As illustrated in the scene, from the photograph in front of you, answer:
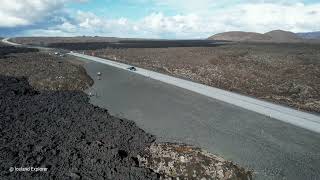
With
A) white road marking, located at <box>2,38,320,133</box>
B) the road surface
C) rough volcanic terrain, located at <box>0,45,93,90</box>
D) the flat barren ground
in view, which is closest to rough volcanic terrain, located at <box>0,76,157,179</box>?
the road surface

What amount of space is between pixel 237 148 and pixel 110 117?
1696 cm

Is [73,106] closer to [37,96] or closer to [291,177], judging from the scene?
[37,96]

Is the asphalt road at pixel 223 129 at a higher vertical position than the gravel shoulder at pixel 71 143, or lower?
lower

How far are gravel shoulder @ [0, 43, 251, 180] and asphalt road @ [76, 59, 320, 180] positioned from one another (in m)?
A: 2.51

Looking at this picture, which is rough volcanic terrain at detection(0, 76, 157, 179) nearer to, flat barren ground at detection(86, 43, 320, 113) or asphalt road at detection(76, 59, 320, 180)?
asphalt road at detection(76, 59, 320, 180)

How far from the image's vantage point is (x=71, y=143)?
120 feet

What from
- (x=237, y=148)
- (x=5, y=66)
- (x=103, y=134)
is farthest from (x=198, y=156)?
(x=5, y=66)

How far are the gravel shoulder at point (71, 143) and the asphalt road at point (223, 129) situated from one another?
2514mm

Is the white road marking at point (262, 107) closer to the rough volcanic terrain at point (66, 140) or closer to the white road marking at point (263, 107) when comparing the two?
the white road marking at point (263, 107)

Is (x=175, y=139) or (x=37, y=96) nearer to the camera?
(x=175, y=139)

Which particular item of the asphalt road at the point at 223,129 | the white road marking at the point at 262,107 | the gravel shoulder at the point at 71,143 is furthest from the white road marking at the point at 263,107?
the gravel shoulder at the point at 71,143

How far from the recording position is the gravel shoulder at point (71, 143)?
1178 inches

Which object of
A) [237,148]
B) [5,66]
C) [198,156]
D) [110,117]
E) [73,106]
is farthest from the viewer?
[5,66]

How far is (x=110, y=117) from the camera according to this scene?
1902 inches
